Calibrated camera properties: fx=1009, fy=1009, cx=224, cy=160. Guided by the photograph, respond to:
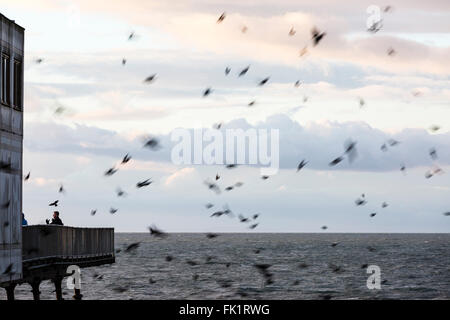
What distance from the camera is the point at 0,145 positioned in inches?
1321

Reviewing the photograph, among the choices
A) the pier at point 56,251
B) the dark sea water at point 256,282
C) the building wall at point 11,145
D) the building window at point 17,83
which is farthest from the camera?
the dark sea water at point 256,282

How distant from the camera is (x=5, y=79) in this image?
3416cm

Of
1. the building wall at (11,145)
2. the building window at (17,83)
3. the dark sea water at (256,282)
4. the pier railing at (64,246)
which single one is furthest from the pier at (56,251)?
the dark sea water at (256,282)

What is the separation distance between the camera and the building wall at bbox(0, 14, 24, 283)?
33.8 metres

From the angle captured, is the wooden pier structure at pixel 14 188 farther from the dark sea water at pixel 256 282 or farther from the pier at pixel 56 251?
the dark sea water at pixel 256 282

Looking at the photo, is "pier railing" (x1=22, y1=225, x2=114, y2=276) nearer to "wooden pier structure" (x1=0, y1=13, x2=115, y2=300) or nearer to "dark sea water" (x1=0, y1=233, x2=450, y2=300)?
"wooden pier structure" (x1=0, y1=13, x2=115, y2=300)

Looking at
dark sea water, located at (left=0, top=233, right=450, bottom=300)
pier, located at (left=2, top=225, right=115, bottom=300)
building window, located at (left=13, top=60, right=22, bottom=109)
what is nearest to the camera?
building window, located at (left=13, top=60, right=22, bottom=109)

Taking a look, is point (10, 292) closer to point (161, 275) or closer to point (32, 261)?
point (32, 261)

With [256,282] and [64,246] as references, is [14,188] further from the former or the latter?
[256,282]

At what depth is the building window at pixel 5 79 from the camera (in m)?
33.8

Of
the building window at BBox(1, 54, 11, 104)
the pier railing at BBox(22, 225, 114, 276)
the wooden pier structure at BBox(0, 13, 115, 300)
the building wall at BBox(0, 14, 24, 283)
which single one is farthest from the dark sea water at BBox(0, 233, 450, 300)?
the building window at BBox(1, 54, 11, 104)
